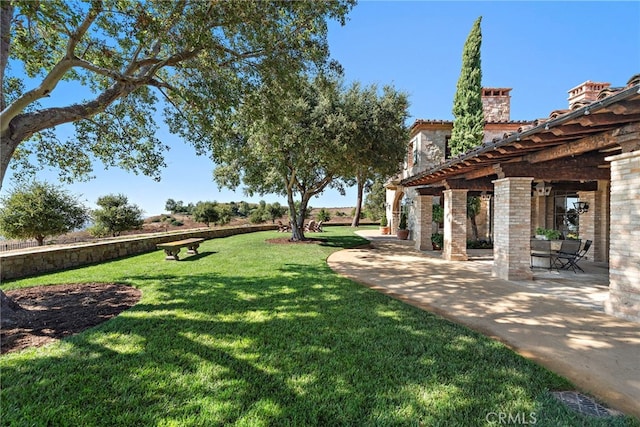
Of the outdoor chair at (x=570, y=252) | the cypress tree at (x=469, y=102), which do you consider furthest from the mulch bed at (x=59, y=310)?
the cypress tree at (x=469, y=102)

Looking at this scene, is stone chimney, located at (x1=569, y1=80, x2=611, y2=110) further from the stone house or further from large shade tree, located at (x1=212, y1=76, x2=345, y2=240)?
large shade tree, located at (x1=212, y1=76, x2=345, y2=240)

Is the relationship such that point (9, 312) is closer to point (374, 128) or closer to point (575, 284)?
point (575, 284)

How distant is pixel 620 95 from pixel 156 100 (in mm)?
9642

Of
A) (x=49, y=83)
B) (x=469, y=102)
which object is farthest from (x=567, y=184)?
(x=49, y=83)

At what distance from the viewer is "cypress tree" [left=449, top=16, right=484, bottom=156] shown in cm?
1480

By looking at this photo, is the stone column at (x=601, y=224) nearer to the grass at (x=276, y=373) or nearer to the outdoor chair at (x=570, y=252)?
the outdoor chair at (x=570, y=252)

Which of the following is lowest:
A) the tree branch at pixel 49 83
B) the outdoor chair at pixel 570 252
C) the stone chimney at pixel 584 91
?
the outdoor chair at pixel 570 252

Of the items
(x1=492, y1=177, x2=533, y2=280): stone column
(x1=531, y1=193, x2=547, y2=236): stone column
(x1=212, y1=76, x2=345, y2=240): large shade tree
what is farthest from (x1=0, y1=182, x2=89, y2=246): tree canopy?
(x1=531, y1=193, x2=547, y2=236): stone column

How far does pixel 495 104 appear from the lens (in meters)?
17.0

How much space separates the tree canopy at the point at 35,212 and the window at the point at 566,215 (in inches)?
998

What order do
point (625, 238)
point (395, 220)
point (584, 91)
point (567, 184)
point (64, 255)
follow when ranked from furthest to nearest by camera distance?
point (395, 220), point (567, 184), point (584, 91), point (64, 255), point (625, 238)

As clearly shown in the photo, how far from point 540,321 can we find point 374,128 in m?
9.92

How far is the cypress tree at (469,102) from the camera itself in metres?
14.8

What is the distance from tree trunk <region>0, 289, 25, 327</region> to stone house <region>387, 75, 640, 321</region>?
898 centimetres
